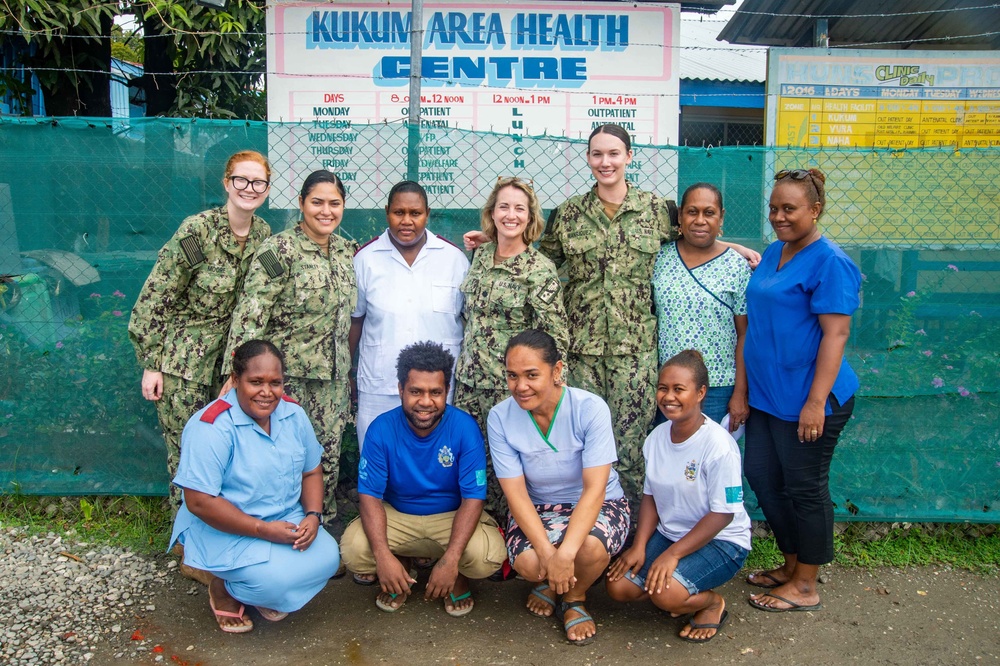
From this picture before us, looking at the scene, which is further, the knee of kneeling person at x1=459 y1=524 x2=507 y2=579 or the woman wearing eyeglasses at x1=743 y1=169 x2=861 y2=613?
the knee of kneeling person at x1=459 y1=524 x2=507 y2=579

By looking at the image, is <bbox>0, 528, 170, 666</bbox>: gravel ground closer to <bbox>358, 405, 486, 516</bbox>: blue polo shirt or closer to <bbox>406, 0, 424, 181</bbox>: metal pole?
<bbox>358, 405, 486, 516</bbox>: blue polo shirt

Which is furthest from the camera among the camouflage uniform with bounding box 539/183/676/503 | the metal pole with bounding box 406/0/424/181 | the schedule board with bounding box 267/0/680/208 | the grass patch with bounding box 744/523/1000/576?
the schedule board with bounding box 267/0/680/208

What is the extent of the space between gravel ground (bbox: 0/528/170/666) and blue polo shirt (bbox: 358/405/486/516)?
1.00 meters

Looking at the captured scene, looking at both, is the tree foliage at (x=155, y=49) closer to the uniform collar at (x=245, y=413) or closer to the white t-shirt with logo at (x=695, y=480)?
the uniform collar at (x=245, y=413)

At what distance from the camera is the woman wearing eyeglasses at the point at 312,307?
3180mm

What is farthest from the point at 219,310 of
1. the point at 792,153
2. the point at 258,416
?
the point at 792,153

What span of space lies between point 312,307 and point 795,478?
6.40 feet

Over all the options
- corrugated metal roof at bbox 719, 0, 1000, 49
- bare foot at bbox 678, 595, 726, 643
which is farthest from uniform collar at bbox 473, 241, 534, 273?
corrugated metal roof at bbox 719, 0, 1000, 49

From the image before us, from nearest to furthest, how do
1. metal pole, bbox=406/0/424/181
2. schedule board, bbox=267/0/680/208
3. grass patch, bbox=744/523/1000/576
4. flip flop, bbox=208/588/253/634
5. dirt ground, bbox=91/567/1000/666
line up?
dirt ground, bbox=91/567/1000/666 → flip flop, bbox=208/588/253/634 → grass patch, bbox=744/523/1000/576 → metal pole, bbox=406/0/424/181 → schedule board, bbox=267/0/680/208

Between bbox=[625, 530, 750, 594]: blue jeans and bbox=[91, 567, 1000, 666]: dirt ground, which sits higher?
bbox=[625, 530, 750, 594]: blue jeans

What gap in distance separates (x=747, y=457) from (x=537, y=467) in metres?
0.84

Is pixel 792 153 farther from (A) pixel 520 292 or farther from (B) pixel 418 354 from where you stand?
(B) pixel 418 354

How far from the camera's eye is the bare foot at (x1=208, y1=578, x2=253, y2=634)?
3.05m

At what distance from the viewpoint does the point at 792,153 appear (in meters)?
3.71
